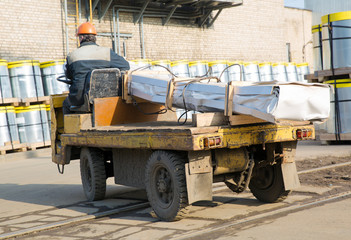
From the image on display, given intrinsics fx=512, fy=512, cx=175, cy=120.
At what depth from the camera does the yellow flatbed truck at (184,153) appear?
5062mm

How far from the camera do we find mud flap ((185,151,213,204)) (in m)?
5.06

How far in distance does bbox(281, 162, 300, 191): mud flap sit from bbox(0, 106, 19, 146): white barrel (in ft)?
31.4

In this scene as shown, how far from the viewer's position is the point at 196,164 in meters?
5.09

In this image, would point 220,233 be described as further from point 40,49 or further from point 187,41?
point 187,41

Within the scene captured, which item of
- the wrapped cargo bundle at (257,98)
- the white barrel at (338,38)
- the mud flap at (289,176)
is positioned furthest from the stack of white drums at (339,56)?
the wrapped cargo bundle at (257,98)

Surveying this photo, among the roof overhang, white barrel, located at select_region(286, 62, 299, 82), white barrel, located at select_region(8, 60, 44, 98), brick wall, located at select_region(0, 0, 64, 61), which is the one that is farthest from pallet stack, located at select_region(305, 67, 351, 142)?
the roof overhang

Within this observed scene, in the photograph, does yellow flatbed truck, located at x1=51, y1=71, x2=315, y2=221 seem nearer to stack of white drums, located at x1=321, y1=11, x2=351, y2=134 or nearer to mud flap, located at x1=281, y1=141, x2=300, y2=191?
mud flap, located at x1=281, y1=141, x2=300, y2=191

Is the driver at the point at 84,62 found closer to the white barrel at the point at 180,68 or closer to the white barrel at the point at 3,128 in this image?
the white barrel at the point at 3,128

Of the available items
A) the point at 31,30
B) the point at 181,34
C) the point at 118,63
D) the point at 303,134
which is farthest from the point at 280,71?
the point at 303,134

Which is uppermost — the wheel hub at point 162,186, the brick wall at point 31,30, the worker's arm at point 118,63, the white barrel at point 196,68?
the brick wall at point 31,30

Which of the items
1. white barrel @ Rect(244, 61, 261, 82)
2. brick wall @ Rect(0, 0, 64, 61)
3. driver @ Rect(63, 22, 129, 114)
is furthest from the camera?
white barrel @ Rect(244, 61, 261, 82)

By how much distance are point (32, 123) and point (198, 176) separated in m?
10.0

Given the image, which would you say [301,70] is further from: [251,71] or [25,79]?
[25,79]

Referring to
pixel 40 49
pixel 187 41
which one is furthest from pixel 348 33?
pixel 187 41
